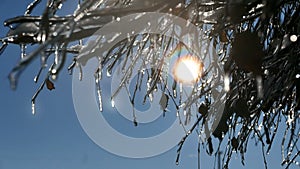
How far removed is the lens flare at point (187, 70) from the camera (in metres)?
1.85

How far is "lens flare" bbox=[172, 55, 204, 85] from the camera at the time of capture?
72.9 inches

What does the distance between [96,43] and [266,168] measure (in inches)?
54.0

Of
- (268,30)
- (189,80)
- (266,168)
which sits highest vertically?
(268,30)

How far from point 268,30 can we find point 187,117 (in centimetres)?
48

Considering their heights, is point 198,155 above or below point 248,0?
below

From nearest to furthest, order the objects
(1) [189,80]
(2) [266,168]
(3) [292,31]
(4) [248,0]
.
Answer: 1. (4) [248,0]
2. (3) [292,31]
3. (1) [189,80]
4. (2) [266,168]

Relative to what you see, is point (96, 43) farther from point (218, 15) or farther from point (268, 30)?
point (268, 30)

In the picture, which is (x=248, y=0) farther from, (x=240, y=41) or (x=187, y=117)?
(x=187, y=117)

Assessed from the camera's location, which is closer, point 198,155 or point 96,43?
point 96,43

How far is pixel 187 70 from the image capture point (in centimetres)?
193

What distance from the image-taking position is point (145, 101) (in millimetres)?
2104

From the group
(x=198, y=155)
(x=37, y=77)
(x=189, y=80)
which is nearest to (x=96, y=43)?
(x=37, y=77)

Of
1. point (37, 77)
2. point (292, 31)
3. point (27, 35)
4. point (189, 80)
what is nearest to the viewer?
point (27, 35)

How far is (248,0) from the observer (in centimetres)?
118
